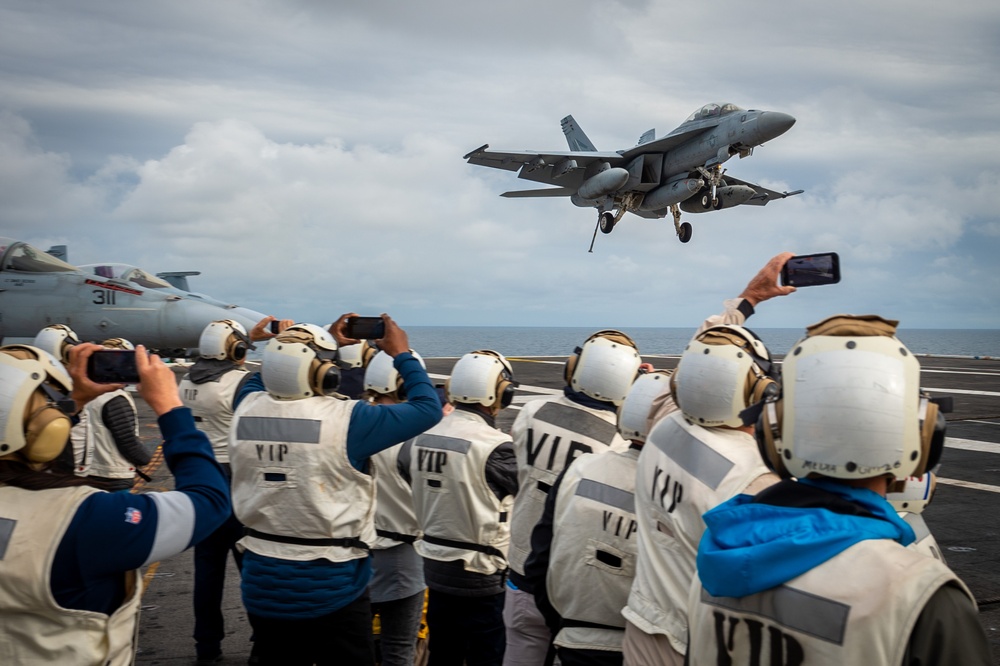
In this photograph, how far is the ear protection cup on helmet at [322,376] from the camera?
4180mm

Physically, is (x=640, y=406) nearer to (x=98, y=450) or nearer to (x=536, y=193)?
(x=98, y=450)

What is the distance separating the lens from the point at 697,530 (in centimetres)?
295

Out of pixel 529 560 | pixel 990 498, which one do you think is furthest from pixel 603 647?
pixel 990 498

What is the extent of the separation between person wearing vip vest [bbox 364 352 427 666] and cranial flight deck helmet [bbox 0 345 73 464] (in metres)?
2.81

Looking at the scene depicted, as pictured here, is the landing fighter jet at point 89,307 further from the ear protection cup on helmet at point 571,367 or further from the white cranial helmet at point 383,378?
the ear protection cup on helmet at point 571,367

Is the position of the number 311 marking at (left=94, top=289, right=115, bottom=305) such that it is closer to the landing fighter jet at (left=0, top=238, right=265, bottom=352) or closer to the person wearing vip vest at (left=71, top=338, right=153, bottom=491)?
the landing fighter jet at (left=0, top=238, right=265, bottom=352)

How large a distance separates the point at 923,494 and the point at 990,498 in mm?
9551

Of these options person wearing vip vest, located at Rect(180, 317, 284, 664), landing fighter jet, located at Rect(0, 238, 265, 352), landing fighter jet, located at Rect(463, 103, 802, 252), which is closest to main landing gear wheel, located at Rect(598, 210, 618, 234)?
landing fighter jet, located at Rect(463, 103, 802, 252)

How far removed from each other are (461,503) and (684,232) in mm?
32788

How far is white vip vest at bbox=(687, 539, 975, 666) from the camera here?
179cm

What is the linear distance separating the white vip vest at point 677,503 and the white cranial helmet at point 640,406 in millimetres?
639

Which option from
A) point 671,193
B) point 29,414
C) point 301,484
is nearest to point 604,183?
point 671,193

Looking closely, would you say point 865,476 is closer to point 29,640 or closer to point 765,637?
point 765,637

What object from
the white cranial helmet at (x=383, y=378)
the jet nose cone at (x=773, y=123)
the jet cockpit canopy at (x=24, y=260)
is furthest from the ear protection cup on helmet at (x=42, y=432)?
the jet nose cone at (x=773, y=123)
